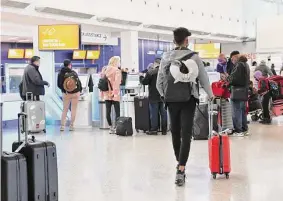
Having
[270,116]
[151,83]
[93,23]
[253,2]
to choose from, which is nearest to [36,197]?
[151,83]

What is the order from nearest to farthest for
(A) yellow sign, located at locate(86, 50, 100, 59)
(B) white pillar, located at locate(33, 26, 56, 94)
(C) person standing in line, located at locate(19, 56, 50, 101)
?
(C) person standing in line, located at locate(19, 56, 50, 101), (B) white pillar, located at locate(33, 26, 56, 94), (A) yellow sign, located at locate(86, 50, 100, 59)

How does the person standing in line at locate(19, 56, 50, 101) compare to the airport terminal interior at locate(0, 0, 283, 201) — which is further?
the person standing in line at locate(19, 56, 50, 101)

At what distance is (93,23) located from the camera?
14773mm

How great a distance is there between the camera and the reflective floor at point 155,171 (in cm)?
451

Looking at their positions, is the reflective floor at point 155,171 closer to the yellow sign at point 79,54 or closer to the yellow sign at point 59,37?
the yellow sign at point 59,37

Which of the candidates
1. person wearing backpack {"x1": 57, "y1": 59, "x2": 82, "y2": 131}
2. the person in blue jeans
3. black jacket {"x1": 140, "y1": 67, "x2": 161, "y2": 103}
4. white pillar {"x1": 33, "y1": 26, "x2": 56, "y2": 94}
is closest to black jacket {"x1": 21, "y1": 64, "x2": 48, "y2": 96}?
person wearing backpack {"x1": 57, "y1": 59, "x2": 82, "y2": 131}

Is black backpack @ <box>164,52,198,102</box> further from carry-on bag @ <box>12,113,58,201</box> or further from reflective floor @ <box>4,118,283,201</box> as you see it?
carry-on bag @ <box>12,113,58,201</box>

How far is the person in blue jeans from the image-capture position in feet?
29.3

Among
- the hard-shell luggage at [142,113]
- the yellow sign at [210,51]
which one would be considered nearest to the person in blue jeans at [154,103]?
the hard-shell luggage at [142,113]

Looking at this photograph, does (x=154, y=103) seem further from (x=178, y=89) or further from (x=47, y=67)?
(x=178, y=89)

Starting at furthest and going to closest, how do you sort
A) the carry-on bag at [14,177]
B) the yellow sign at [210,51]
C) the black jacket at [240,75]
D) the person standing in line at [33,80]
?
the yellow sign at [210,51], the person standing in line at [33,80], the black jacket at [240,75], the carry-on bag at [14,177]

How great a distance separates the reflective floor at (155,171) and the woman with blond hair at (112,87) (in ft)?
3.46

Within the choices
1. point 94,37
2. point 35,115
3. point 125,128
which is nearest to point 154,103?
point 125,128

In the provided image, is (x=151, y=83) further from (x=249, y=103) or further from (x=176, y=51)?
(x=176, y=51)
